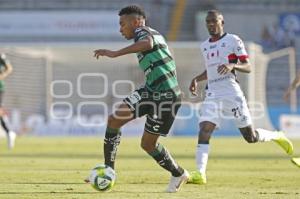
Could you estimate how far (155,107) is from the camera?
378 inches

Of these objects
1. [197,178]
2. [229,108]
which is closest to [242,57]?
[229,108]

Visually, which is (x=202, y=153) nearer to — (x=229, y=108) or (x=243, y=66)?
(x=229, y=108)

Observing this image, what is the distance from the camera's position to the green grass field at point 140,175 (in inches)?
379

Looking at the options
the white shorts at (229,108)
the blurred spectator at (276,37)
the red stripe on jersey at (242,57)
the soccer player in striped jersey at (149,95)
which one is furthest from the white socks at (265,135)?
the blurred spectator at (276,37)

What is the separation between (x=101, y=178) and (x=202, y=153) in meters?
2.07

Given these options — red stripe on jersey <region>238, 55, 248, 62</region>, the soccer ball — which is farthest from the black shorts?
red stripe on jersey <region>238, 55, 248, 62</region>

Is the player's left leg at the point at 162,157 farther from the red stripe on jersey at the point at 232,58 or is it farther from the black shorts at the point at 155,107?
the red stripe on jersey at the point at 232,58

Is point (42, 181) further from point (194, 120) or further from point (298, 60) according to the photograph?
point (298, 60)

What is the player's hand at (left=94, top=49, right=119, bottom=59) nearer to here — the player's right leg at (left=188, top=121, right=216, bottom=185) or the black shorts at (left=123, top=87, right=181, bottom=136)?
the black shorts at (left=123, top=87, right=181, bottom=136)

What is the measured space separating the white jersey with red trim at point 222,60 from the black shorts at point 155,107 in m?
1.89

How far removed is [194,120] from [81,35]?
10608mm

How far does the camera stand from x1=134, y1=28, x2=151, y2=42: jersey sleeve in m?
9.30

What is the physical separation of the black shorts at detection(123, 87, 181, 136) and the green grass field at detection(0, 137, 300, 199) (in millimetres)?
805

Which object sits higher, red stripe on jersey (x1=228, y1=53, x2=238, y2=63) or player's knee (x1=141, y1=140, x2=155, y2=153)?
red stripe on jersey (x1=228, y1=53, x2=238, y2=63)
